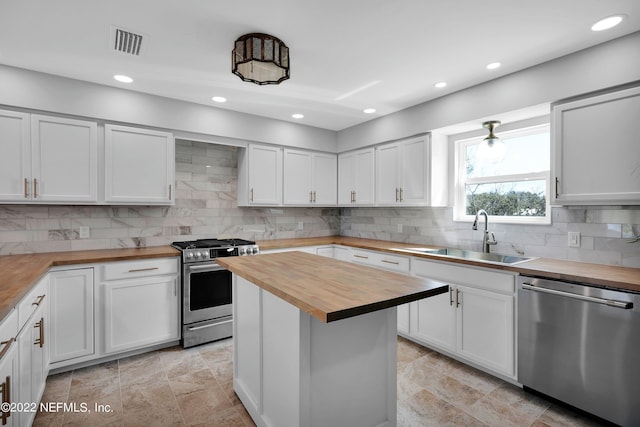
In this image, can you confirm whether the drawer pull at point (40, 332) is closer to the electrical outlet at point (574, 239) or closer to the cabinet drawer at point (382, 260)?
the cabinet drawer at point (382, 260)

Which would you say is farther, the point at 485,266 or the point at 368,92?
the point at 368,92

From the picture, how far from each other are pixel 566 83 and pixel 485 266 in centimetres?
145

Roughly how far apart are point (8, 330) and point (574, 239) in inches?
143

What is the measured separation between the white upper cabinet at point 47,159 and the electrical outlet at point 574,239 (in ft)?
13.3

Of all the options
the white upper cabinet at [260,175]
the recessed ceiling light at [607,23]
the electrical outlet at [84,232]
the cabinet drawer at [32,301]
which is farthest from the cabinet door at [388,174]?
the cabinet drawer at [32,301]

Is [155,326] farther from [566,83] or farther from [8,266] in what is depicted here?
[566,83]

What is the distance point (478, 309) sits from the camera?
2.53m

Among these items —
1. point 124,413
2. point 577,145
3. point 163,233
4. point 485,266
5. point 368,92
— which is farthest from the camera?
point 163,233

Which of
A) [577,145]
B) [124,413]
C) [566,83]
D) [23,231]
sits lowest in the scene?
[124,413]

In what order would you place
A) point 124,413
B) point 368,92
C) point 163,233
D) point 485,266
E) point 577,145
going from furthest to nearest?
point 163,233
point 368,92
point 485,266
point 577,145
point 124,413

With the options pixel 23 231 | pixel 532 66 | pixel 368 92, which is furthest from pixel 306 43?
pixel 23 231

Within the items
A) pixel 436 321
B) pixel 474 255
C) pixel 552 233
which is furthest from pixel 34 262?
pixel 552 233

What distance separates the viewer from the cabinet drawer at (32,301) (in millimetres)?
1706

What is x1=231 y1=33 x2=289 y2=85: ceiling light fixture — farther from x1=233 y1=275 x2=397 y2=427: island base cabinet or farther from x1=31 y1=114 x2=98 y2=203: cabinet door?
x1=31 y1=114 x2=98 y2=203: cabinet door
